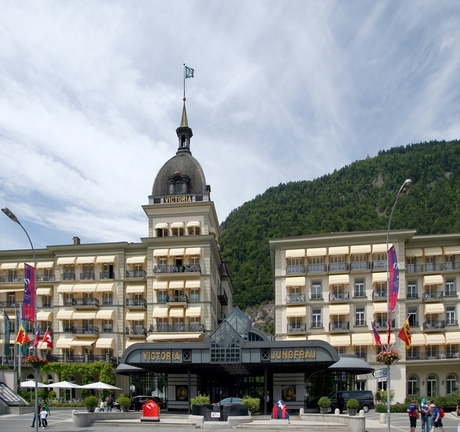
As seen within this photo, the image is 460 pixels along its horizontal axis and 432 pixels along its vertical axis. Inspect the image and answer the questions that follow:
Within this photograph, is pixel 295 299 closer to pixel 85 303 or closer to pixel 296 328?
pixel 296 328

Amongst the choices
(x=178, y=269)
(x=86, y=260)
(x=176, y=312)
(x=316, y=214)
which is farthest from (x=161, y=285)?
(x=316, y=214)

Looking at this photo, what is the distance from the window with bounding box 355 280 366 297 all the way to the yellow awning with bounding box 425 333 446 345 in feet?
24.6

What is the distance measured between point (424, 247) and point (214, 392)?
88.8 feet

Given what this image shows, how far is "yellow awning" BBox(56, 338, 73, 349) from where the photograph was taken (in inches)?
2633

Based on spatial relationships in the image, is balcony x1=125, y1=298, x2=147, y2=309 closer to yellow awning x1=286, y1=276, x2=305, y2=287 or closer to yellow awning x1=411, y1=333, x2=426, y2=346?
yellow awning x1=286, y1=276, x2=305, y2=287

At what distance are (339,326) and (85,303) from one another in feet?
88.2

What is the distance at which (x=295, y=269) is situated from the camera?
6700cm

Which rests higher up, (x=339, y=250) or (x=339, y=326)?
(x=339, y=250)

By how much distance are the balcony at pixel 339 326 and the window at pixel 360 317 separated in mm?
1038

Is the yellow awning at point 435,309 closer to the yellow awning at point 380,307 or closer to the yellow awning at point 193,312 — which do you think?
the yellow awning at point 380,307

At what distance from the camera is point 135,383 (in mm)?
65312

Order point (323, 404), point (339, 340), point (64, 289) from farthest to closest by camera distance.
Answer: point (64, 289) < point (339, 340) < point (323, 404)

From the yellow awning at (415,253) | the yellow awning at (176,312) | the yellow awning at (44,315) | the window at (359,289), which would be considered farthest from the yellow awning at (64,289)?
the yellow awning at (415,253)

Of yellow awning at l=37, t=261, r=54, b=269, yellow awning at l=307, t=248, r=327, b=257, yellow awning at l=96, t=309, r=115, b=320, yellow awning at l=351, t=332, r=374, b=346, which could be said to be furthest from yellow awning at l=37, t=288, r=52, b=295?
yellow awning at l=351, t=332, r=374, b=346
